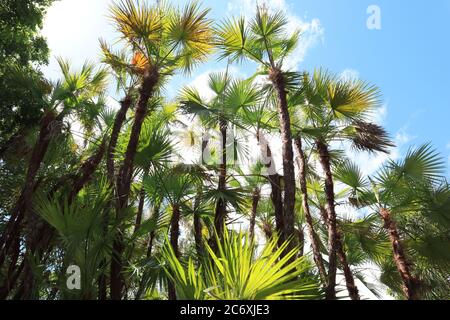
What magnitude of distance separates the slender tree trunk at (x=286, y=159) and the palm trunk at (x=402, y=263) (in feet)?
4.90

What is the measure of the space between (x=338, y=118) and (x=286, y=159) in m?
1.82

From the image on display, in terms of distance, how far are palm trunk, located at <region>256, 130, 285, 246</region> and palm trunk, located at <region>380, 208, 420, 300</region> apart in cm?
178

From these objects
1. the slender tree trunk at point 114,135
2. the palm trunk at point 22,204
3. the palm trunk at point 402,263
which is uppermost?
the slender tree trunk at point 114,135

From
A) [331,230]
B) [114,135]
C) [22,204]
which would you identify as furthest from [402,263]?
[22,204]

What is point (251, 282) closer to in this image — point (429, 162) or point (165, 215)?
point (165, 215)

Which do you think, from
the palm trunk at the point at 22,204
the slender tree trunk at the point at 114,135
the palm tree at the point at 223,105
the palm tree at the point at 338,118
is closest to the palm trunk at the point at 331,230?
the palm tree at the point at 338,118

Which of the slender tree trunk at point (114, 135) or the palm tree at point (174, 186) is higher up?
the slender tree trunk at point (114, 135)

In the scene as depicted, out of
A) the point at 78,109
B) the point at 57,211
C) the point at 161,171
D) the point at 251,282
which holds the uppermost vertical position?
the point at 78,109

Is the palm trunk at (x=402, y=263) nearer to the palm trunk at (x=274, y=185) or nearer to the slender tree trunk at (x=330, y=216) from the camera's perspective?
the slender tree trunk at (x=330, y=216)

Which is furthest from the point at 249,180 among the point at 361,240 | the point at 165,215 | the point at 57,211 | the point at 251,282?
the point at 251,282

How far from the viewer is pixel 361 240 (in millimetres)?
6629

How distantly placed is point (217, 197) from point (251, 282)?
371 centimetres

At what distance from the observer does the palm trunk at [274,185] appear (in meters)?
4.96

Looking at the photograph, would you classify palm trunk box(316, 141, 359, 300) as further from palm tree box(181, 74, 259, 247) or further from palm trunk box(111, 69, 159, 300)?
palm trunk box(111, 69, 159, 300)
